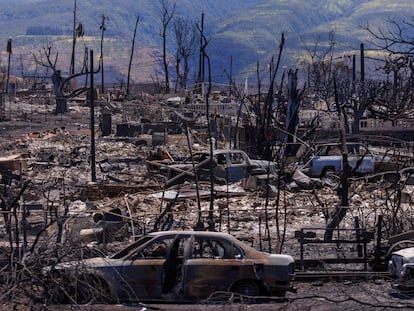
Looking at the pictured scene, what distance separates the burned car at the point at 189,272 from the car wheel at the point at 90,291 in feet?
0.08

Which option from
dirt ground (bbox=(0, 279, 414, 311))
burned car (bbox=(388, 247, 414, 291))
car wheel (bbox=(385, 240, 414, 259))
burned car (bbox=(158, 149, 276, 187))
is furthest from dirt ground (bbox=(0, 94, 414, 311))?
burned car (bbox=(158, 149, 276, 187))

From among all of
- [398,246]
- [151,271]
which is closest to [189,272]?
[151,271]

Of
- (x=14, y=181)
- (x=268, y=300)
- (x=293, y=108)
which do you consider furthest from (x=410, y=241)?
(x=293, y=108)

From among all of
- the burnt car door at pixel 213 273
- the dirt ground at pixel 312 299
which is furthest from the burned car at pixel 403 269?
the burnt car door at pixel 213 273

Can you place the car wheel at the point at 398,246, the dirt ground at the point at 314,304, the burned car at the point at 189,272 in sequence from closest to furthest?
the dirt ground at the point at 314,304 → the burned car at the point at 189,272 → the car wheel at the point at 398,246

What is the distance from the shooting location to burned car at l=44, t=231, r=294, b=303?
13.4 metres

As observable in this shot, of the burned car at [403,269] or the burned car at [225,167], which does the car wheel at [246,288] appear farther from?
the burned car at [225,167]

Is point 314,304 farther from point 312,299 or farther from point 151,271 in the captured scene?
point 151,271

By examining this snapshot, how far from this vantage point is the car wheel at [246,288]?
44.2 feet

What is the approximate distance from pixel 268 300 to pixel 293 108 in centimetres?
1907

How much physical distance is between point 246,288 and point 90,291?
2.31 metres

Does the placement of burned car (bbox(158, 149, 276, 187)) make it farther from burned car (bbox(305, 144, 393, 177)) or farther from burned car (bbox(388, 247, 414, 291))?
burned car (bbox(388, 247, 414, 291))

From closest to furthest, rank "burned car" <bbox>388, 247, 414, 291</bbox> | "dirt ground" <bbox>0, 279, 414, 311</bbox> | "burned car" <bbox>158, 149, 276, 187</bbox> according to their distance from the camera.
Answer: "dirt ground" <bbox>0, 279, 414, 311</bbox>
"burned car" <bbox>388, 247, 414, 291</bbox>
"burned car" <bbox>158, 149, 276, 187</bbox>

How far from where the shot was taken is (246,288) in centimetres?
1352
